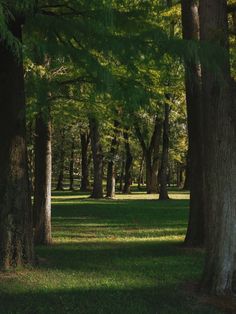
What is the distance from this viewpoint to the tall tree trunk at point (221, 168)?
8.47m

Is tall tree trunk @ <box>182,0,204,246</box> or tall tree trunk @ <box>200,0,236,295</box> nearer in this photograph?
tall tree trunk @ <box>200,0,236,295</box>

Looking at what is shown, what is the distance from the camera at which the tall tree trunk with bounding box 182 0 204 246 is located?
43.9 feet

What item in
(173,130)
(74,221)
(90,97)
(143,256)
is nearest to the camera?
(143,256)

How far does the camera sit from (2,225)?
10008 mm

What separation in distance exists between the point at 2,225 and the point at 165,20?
26.8 feet

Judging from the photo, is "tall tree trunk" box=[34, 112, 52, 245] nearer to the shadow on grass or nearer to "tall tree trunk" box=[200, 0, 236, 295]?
the shadow on grass

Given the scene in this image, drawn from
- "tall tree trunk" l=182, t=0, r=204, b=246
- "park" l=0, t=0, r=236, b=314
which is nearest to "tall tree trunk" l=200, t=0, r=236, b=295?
"park" l=0, t=0, r=236, b=314

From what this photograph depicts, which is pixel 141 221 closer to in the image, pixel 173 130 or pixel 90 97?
pixel 90 97

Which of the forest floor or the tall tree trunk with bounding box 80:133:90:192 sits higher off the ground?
the tall tree trunk with bounding box 80:133:90:192

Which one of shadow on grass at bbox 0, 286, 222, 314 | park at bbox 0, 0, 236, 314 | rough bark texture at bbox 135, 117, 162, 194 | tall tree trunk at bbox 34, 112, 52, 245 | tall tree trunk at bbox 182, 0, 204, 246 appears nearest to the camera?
shadow on grass at bbox 0, 286, 222, 314

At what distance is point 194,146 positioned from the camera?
13570 mm

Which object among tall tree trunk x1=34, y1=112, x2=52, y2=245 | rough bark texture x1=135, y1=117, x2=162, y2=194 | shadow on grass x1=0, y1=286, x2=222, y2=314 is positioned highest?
rough bark texture x1=135, y1=117, x2=162, y2=194

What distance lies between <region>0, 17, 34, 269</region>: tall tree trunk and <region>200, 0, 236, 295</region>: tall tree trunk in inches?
136

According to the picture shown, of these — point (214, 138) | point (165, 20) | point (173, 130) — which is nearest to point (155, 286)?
point (214, 138)
